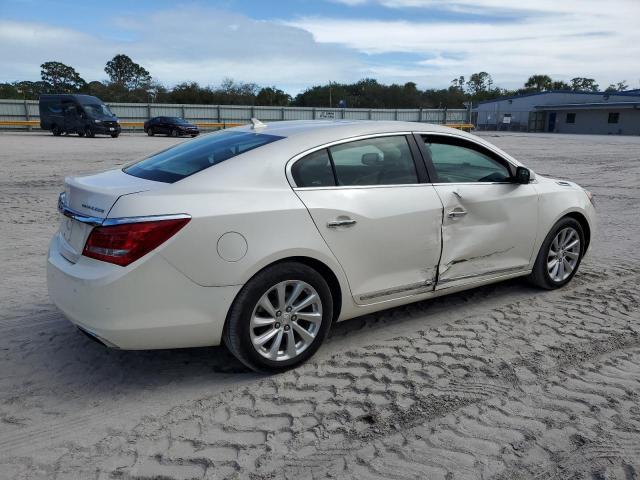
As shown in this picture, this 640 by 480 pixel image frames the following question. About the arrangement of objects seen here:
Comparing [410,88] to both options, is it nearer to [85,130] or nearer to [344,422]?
[85,130]

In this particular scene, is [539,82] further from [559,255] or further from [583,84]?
[559,255]

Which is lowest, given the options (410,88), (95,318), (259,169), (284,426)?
(284,426)

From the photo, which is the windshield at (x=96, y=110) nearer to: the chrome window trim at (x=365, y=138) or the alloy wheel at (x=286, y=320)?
the chrome window trim at (x=365, y=138)

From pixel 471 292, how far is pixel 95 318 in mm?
3436

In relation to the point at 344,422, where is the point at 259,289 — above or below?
above

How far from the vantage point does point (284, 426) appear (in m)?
3.08

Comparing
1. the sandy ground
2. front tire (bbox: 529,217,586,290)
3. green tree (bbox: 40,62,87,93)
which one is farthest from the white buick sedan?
green tree (bbox: 40,62,87,93)

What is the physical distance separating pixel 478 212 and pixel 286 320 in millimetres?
1869


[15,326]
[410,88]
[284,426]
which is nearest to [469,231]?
[284,426]

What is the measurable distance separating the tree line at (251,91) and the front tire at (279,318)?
171 feet

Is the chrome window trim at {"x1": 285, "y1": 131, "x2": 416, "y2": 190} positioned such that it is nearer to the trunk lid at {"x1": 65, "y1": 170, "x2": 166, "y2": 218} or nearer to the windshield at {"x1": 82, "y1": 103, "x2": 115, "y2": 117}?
the trunk lid at {"x1": 65, "y1": 170, "x2": 166, "y2": 218}

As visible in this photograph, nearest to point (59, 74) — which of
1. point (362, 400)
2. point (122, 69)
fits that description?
point (122, 69)

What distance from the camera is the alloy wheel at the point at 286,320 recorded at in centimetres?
350

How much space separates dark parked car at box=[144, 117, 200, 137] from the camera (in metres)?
36.5
